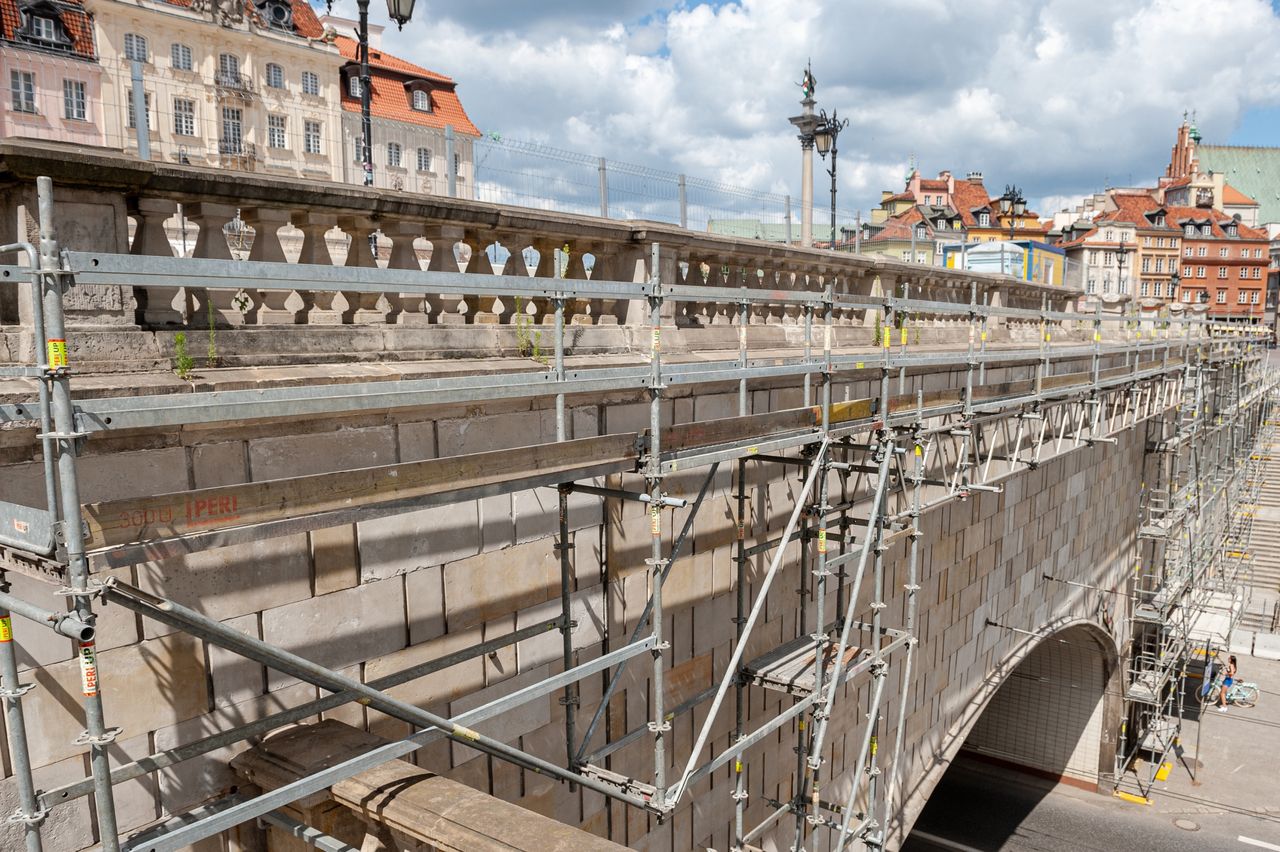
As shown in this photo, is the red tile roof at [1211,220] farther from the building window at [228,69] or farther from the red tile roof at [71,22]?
the red tile roof at [71,22]

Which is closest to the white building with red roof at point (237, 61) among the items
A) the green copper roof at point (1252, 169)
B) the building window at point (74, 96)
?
the building window at point (74, 96)

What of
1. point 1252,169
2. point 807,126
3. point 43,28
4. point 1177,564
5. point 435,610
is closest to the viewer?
point 435,610

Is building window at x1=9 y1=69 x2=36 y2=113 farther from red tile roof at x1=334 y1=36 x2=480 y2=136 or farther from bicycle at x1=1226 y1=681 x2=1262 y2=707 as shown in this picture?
bicycle at x1=1226 y1=681 x2=1262 y2=707

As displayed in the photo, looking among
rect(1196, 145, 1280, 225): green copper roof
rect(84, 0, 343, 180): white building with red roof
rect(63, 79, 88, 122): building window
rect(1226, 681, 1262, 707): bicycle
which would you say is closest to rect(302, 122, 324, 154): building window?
rect(84, 0, 343, 180): white building with red roof

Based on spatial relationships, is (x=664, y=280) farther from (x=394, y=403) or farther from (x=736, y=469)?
(x=394, y=403)

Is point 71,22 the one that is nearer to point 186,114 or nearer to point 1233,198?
point 186,114

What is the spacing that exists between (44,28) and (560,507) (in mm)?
36253

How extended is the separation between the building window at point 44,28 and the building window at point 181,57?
367 cm

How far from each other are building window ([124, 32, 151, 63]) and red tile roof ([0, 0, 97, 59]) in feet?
3.56

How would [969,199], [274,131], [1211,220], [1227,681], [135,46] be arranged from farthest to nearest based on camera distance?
[1211,220] < [969,199] < [274,131] < [135,46] < [1227,681]

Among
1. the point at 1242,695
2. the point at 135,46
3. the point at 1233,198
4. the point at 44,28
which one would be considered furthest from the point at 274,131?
the point at 1233,198

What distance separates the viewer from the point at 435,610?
4.98 m

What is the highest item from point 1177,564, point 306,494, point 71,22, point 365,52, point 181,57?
point 71,22

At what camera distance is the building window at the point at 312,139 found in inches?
1168
